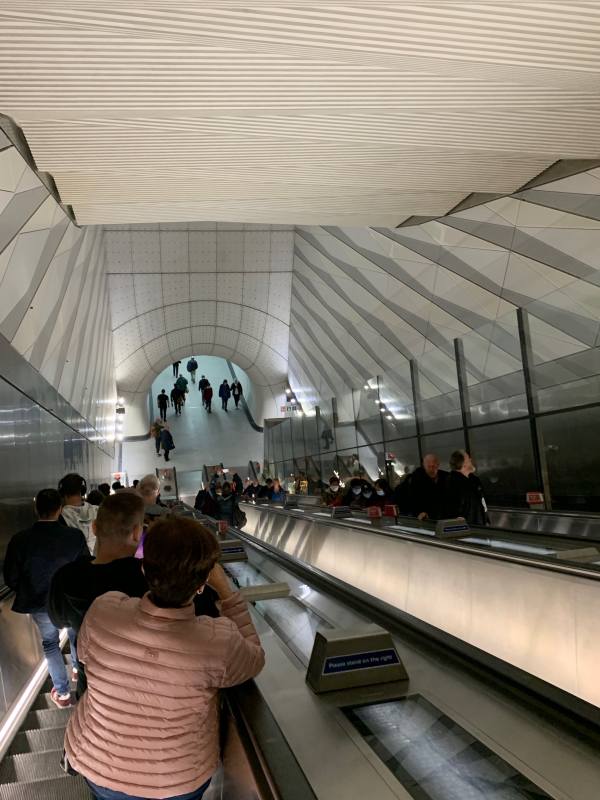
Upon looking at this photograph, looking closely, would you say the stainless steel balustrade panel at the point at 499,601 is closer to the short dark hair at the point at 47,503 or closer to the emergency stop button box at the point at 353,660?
the emergency stop button box at the point at 353,660

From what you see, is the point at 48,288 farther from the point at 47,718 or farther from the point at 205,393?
the point at 205,393

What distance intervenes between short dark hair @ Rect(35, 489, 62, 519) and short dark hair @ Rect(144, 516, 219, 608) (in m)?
3.04

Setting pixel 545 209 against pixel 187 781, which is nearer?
pixel 187 781

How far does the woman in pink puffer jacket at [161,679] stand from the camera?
1746 millimetres

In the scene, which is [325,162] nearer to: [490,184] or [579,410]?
[490,184]

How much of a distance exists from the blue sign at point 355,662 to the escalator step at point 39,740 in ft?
10.0

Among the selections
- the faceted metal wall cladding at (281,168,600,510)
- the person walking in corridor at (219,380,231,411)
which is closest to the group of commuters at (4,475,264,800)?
the faceted metal wall cladding at (281,168,600,510)

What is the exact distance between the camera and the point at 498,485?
9320mm

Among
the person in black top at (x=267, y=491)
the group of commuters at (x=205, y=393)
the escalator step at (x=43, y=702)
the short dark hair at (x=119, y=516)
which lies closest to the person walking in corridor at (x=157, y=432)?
the group of commuters at (x=205, y=393)

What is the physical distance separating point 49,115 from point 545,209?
8.40 metres

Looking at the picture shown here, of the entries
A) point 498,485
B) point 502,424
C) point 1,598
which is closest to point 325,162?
point 502,424

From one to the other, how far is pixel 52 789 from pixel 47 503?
6.08 feet

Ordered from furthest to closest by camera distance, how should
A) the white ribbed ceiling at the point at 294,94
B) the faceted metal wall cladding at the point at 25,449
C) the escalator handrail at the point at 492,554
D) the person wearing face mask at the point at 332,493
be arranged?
1. the person wearing face mask at the point at 332,493
2. the faceted metal wall cladding at the point at 25,449
3. the white ribbed ceiling at the point at 294,94
4. the escalator handrail at the point at 492,554

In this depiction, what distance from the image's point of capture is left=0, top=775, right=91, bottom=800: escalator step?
11.4 feet
